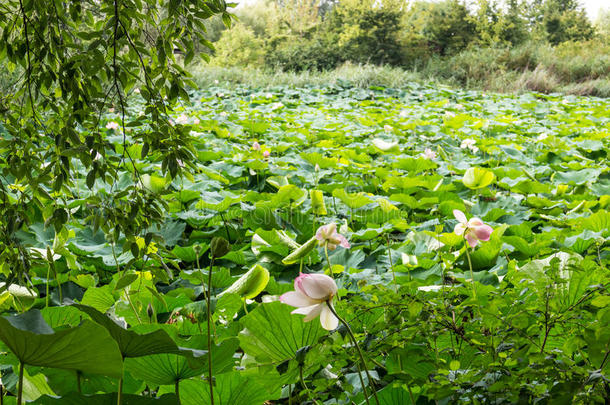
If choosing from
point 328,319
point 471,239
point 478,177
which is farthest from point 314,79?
point 328,319

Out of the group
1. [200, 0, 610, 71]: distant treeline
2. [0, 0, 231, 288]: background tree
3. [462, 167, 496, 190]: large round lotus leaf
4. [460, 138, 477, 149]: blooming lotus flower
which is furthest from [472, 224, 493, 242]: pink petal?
[200, 0, 610, 71]: distant treeline

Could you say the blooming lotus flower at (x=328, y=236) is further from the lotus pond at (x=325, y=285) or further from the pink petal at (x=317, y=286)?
the pink petal at (x=317, y=286)

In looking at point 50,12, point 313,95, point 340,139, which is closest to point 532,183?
point 340,139

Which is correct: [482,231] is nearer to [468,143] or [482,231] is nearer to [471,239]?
[471,239]

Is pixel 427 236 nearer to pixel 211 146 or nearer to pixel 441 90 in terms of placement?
pixel 211 146

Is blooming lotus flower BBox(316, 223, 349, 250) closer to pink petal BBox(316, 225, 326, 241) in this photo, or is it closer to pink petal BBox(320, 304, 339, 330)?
pink petal BBox(316, 225, 326, 241)

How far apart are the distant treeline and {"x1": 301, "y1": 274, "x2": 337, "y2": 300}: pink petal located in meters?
9.89

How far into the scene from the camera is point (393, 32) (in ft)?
37.5

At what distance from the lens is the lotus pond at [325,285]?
28.6 inches

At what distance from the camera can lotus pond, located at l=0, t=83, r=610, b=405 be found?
73cm

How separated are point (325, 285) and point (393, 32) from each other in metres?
11.6

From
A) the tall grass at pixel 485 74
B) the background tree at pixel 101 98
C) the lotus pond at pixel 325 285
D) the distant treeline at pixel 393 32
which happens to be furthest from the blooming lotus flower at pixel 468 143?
the distant treeline at pixel 393 32

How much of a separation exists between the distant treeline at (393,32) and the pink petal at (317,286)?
390 inches

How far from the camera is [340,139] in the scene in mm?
4293
